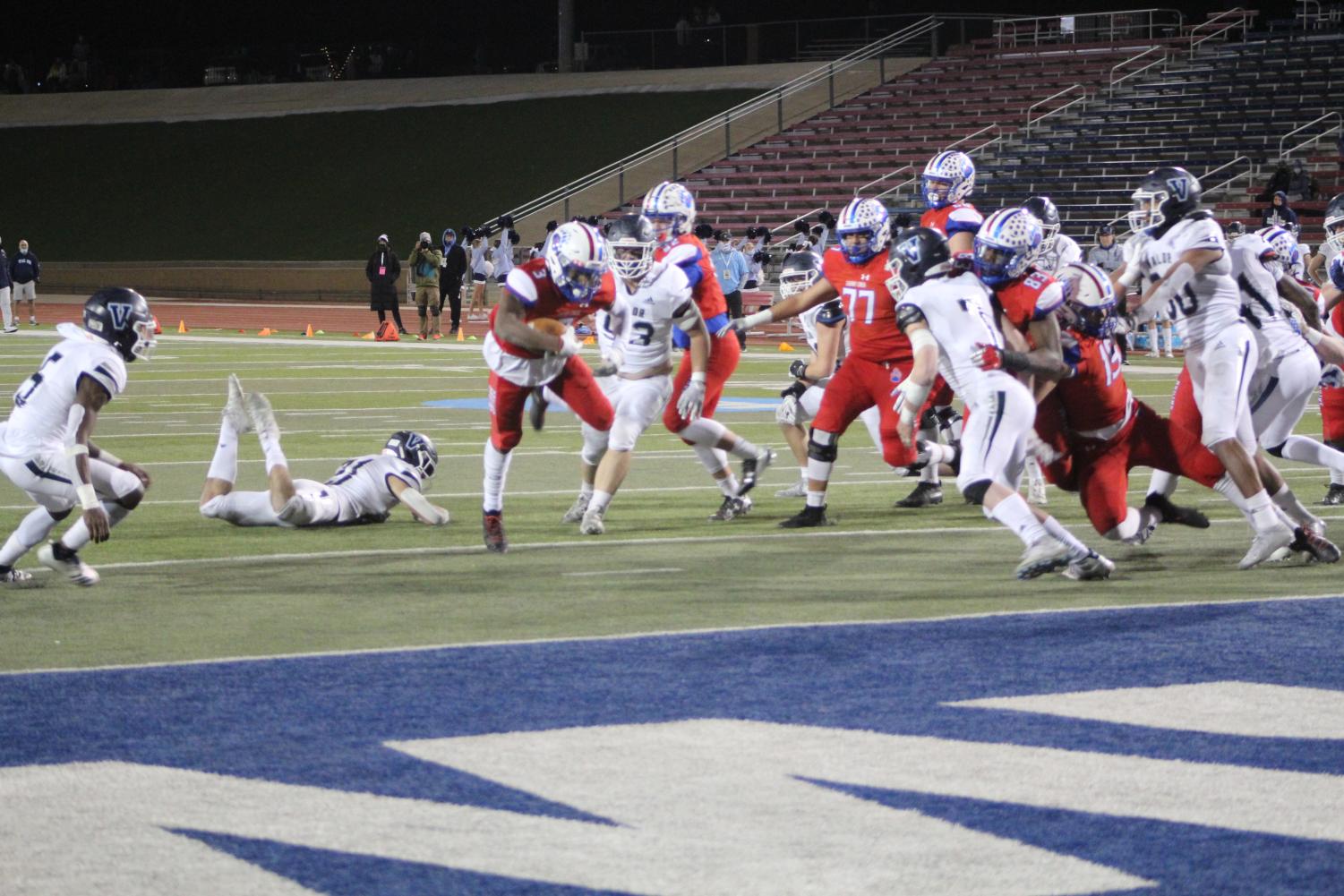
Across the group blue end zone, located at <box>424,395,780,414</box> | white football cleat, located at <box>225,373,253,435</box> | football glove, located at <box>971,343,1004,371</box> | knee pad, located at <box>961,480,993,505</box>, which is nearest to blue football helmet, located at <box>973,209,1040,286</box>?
football glove, located at <box>971,343,1004,371</box>

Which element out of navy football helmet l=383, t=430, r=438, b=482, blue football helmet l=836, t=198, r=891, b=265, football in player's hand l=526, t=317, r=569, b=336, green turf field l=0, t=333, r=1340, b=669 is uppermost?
blue football helmet l=836, t=198, r=891, b=265

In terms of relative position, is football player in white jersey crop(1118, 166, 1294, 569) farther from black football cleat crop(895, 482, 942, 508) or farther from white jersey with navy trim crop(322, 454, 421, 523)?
white jersey with navy trim crop(322, 454, 421, 523)

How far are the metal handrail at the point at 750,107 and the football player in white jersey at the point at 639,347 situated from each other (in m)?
33.5

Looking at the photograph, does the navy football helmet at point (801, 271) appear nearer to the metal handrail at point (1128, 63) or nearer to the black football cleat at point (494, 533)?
the black football cleat at point (494, 533)

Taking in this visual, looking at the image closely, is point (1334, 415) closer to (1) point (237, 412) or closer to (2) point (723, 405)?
(1) point (237, 412)

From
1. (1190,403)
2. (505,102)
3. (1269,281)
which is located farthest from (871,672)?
(505,102)

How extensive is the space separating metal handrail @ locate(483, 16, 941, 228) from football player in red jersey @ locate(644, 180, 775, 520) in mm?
32935

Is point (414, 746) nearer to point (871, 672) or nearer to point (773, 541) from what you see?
point (871, 672)

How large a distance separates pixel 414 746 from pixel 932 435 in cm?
674

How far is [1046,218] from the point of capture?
1024cm

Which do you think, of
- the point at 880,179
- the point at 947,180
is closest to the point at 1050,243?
the point at 947,180

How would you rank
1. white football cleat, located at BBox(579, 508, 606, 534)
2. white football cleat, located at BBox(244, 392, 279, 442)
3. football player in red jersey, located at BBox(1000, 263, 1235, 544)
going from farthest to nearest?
white football cleat, located at BBox(579, 508, 606, 534)
white football cleat, located at BBox(244, 392, 279, 442)
football player in red jersey, located at BBox(1000, 263, 1235, 544)

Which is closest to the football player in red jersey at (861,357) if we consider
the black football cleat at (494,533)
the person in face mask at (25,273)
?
the black football cleat at (494,533)

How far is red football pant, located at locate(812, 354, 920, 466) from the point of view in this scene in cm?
1034
